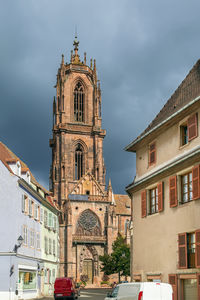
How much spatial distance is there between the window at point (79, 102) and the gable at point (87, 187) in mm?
12054

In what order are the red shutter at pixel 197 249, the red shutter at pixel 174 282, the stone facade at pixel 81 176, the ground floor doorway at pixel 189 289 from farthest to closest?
the stone facade at pixel 81 176 → the red shutter at pixel 174 282 → the ground floor doorway at pixel 189 289 → the red shutter at pixel 197 249

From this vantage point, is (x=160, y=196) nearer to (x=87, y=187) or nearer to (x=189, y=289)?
(x=189, y=289)

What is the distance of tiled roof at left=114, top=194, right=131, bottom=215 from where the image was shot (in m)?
100

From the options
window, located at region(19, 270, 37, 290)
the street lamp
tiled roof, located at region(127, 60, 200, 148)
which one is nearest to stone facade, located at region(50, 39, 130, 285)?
window, located at region(19, 270, 37, 290)

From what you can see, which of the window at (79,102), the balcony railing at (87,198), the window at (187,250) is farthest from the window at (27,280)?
the window at (79,102)

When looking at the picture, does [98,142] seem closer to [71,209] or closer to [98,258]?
[71,209]

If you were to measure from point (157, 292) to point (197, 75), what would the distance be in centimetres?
1171

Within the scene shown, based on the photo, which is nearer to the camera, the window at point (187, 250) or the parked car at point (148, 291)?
the parked car at point (148, 291)

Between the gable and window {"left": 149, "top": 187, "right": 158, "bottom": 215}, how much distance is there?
2315 inches

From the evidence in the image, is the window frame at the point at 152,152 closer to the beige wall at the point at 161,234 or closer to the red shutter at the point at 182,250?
the beige wall at the point at 161,234

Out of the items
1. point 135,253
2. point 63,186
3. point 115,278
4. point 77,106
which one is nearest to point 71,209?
point 63,186

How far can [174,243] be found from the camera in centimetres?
2233

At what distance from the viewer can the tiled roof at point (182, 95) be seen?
76.8 feet

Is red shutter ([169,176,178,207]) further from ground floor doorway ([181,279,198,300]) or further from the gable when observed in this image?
the gable
